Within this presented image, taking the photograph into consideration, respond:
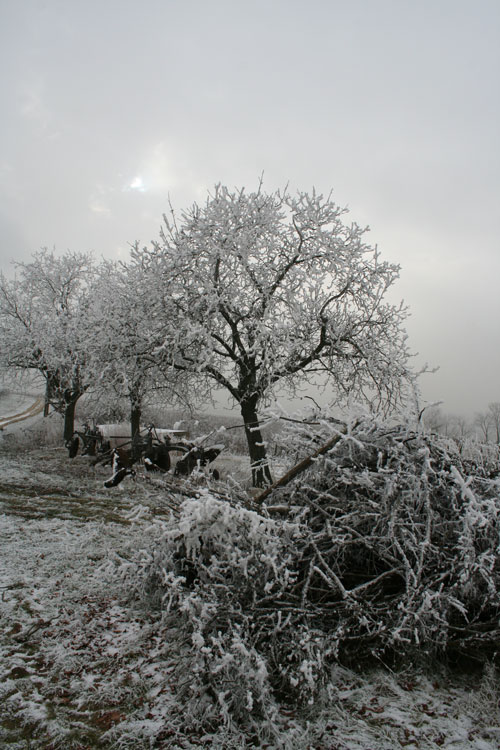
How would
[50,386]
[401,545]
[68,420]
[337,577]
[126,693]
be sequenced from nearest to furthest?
[126,693]
[337,577]
[401,545]
[68,420]
[50,386]

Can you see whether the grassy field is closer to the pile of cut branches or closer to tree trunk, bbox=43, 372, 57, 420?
the pile of cut branches

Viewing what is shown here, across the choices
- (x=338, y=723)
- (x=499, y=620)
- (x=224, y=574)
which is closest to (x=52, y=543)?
(x=224, y=574)

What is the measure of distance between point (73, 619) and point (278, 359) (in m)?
7.86

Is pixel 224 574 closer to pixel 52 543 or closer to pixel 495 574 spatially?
pixel 495 574

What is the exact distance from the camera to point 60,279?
22.6 m

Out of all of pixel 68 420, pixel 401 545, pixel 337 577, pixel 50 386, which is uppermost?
pixel 50 386

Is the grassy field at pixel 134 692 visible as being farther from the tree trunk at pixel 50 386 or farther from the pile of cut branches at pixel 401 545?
the tree trunk at pixel 50 386

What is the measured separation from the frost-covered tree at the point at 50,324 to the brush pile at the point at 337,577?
619 inches

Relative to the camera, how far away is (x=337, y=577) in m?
2.93

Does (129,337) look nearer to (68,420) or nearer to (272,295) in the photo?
(272,295)

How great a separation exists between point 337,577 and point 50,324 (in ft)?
66.7

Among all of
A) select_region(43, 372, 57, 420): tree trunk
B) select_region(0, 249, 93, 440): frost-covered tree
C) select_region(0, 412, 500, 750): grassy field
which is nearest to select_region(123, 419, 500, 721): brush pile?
select_region(0, 412, 500, 750): grassy field

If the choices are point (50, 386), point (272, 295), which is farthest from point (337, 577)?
point (50, 386)

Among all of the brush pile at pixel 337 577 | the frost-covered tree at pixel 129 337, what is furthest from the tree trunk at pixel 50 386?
the brush pile at pixel 337 577
